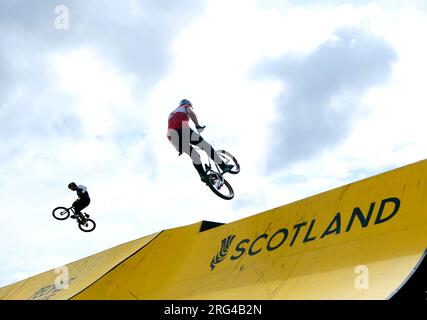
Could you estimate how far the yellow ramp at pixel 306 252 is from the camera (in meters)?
5.93

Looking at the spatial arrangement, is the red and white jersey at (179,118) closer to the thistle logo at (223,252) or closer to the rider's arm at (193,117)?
the rider's arm at (193,117)

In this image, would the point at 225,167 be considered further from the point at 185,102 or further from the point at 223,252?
the point at 223,252

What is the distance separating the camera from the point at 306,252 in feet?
23.8

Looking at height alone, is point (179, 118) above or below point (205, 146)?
above

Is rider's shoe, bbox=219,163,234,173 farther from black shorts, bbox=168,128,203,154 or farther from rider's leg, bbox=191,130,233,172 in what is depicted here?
black shorts, bbox=168,128,203,154

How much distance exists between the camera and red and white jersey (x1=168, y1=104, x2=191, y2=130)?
33.4 ft

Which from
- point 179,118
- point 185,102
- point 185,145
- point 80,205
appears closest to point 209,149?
point 185,145

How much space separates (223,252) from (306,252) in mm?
2249

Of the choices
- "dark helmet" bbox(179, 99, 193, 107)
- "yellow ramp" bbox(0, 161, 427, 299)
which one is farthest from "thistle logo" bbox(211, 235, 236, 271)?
"dark helmet" bbox(179, 99, 193, 107)

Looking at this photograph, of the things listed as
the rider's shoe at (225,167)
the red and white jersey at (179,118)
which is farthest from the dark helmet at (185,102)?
the rider's shoe at (225,167)

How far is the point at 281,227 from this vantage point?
8.20m

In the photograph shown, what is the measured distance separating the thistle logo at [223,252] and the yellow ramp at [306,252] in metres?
0.03
